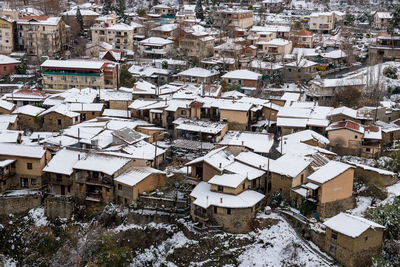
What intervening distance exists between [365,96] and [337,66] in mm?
9611

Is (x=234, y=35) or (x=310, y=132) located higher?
(x=234, y=35)

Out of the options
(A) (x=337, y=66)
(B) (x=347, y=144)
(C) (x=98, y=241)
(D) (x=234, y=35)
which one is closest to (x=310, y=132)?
(B) (x=347, y=144)

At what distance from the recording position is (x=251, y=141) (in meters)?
29.2

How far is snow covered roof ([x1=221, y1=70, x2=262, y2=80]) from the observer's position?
135 ft

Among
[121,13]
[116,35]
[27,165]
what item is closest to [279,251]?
[27,165]

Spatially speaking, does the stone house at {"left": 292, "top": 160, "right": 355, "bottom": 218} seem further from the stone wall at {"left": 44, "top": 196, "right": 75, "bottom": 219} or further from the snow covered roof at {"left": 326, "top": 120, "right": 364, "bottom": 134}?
the stone wall at {"left": 44, "top": 196, "right": 75, "bottom": 219}

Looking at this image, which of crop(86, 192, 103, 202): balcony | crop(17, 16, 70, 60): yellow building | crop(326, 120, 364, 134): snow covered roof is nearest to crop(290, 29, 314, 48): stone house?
crop(17, 16, 70, 60): yellow building

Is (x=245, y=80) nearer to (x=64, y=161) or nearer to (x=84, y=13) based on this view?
(x=64, y=161)

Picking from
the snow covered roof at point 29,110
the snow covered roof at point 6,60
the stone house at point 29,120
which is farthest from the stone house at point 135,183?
the snow covered roof at point 6,60

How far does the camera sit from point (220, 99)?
35000 millimetres

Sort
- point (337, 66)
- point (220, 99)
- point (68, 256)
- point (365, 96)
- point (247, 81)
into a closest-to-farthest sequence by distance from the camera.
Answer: point (68, 256)
point (220, 99)
point (365, 96)
point (247, 81)
point (337, 66)

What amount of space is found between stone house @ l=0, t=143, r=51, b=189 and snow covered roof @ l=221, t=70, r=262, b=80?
60.6 ft

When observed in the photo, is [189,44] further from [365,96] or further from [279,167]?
[279,167]

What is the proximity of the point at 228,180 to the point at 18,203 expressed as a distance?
10737 millimetres
